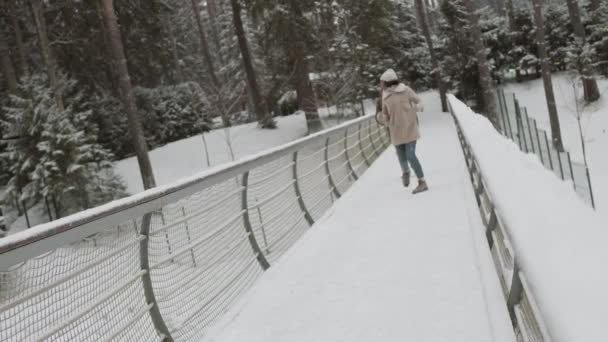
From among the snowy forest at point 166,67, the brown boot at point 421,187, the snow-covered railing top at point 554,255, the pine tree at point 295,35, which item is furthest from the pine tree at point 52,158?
the snow-covered railing top at point 554,255

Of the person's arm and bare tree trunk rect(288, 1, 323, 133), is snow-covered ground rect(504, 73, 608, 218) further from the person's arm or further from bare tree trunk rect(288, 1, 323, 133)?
bare tree trunk rect(288, 1, 323, 133)

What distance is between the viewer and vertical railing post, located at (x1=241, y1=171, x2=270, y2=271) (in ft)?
19.0

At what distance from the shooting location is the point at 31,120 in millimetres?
21359

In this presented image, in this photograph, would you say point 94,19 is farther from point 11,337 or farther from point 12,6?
point 11,337

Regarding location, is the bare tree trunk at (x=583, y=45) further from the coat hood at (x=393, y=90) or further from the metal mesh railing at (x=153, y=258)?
the metal mesh railing at (x=153, y=258)

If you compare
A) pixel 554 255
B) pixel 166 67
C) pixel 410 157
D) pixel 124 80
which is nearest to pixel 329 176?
pixel 410 157

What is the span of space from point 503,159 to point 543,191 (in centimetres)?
133

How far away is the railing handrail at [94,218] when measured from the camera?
2.32 m

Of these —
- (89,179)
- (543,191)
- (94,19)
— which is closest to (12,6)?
(94,19)

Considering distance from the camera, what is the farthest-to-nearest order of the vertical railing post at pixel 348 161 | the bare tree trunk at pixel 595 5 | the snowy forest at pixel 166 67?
the bare tree trunk at pixel 595 5, the snowy forest at pixel 166 67, the vertical railing post at pixel 348 161

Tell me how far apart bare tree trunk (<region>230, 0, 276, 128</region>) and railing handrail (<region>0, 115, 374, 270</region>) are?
2463 centimetres

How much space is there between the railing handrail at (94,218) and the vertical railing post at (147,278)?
0.15m

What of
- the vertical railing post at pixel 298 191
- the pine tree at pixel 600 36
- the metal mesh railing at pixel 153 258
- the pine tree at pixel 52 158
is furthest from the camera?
the pine tree at pixel 600 36

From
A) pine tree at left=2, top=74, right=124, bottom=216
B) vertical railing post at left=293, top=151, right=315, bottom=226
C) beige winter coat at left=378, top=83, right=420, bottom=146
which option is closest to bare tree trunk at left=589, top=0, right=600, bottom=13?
pine tree at left=2, top=74, right=124, bottom=216
